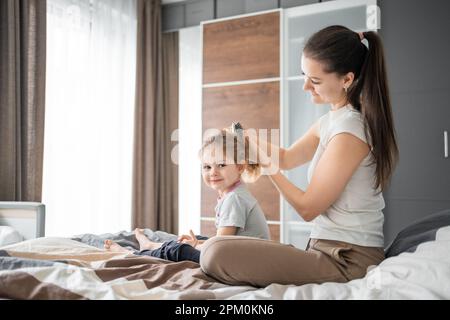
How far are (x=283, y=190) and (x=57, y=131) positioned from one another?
235 cm

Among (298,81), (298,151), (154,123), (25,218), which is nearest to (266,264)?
(298,151)

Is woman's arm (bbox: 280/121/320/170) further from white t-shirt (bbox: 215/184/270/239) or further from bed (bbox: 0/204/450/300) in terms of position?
bed (bbox: 0/204/450/300)

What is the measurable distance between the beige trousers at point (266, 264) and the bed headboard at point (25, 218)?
133cm

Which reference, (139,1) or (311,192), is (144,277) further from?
(139,1)

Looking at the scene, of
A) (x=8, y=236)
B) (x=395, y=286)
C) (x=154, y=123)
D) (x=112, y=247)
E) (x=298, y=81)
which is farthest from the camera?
(x=154, y=123)

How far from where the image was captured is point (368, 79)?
4.52 ft

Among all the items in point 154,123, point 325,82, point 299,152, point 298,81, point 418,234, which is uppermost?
point 298,81

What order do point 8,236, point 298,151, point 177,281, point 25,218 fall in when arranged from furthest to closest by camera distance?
1. point 25,218
2. point 8,236
3. point 298,151
4. point 177,281

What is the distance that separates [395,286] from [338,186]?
1.22 feet

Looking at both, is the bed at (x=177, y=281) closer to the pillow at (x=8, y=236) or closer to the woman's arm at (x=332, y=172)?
the woman's arm at (x=332, y=172)

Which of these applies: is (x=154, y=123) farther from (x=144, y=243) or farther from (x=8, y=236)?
(x=144, y=243)

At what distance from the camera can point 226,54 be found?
147 inches

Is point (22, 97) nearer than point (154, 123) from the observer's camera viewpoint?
Yes
